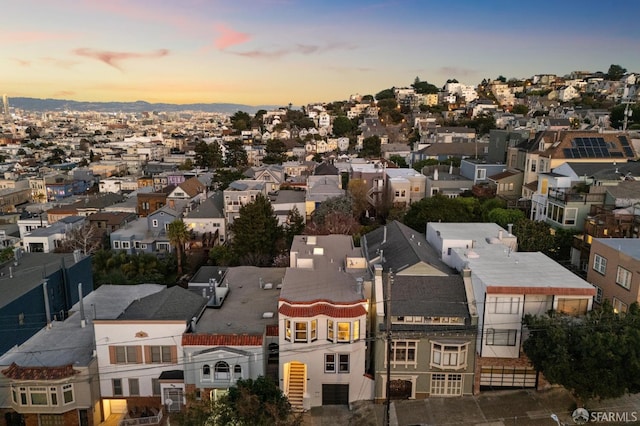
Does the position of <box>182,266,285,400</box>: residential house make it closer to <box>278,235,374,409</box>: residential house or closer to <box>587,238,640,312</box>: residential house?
<box>278,235,374,409</box>: residential house

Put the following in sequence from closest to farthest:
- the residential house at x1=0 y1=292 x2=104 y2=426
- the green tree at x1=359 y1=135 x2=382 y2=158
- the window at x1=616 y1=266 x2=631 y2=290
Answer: the residential house at x1=0 y1=292 x2=104 y2=426 → the window at x1=616 y1=266 x2=631 y2=290 → the green tree at x1=359 y1=135 x2=382 y2=158

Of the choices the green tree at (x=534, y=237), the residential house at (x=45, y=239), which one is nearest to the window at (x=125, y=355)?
the green tree at (x=534, y=237)

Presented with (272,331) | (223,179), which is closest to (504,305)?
(272,331)

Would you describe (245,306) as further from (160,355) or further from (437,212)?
(437,212)

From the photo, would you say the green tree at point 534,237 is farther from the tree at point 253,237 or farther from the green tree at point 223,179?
the green tree at point 223,179

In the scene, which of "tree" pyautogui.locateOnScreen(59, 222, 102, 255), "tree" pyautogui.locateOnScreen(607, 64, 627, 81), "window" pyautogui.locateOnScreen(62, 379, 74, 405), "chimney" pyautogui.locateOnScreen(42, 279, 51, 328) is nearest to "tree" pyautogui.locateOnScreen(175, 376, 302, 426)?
"window" pyautogui.locateOnScreen(62, 379, 74, 405)
